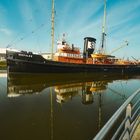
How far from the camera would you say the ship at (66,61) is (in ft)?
97.2

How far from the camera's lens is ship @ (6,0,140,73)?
29.6 metres

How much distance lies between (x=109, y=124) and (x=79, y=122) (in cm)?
600

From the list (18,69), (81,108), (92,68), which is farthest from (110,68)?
(81,108)

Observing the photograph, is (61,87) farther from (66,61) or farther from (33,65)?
(66,61)

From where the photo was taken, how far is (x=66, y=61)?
116ft

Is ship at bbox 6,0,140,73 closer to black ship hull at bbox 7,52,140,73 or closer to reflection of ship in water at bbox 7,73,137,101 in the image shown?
black ship hull at bbox 7,52,140,73

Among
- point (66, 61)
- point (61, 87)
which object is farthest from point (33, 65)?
point (61, 87)

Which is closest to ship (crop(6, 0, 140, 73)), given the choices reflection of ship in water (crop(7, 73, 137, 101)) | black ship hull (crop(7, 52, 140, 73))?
black ship hull (crop(7, 52, 140, 73))

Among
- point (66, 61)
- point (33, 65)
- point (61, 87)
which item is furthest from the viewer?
point (66, 61)

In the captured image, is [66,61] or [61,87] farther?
[66,61]

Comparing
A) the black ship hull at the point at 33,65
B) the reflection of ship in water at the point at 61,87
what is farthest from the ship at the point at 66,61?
the reflection of ship in water at the point at 61,87

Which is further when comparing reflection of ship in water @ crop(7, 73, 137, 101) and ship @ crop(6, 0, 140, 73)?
ship @ crop(6, 0, 140, 73)

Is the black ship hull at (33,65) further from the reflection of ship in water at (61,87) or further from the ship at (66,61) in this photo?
the reflection of ship in water at (61,87)

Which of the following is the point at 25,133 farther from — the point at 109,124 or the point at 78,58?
the point at 78,58
